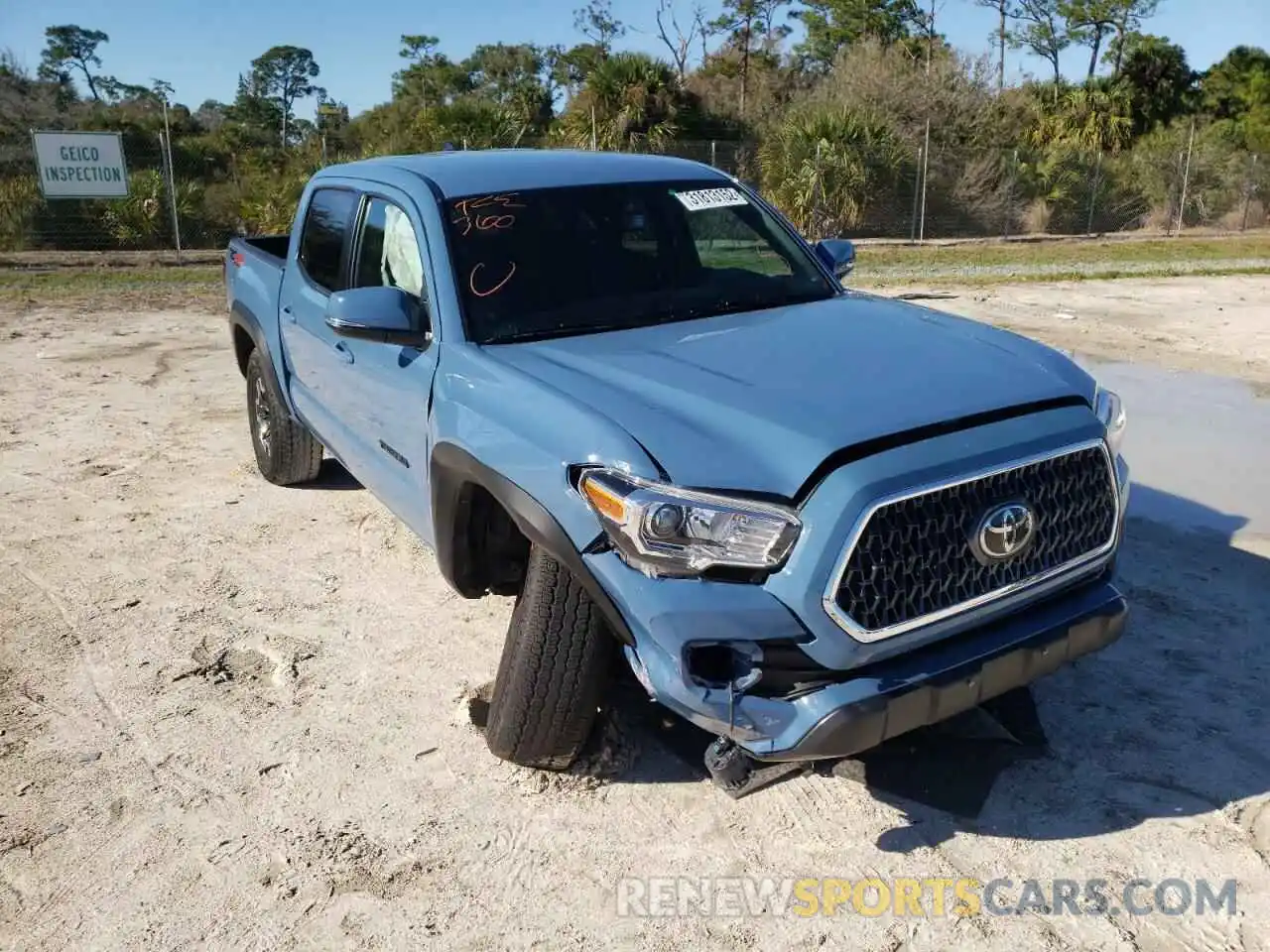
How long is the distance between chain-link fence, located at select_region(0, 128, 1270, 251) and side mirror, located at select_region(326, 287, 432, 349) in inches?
621

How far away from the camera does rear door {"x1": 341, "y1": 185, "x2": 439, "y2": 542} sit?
12.3ft

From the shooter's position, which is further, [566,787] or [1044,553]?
[566,787]

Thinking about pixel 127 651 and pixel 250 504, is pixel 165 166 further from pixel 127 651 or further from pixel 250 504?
pixel 127 651

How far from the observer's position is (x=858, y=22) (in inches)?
1881

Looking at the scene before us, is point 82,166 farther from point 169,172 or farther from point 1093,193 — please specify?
point 1093,193

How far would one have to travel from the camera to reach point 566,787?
3348mm

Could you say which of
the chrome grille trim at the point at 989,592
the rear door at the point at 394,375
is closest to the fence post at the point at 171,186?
the rear door at the point at 394,375

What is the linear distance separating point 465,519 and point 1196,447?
487 cm

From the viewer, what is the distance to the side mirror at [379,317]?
362 cm

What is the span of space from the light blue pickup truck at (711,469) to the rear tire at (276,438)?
1648 millimetres

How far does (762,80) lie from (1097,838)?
4093cm

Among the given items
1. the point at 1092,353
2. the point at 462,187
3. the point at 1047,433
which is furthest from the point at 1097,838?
the point at 1092,353

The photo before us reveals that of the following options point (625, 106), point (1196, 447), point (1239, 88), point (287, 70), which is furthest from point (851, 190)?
point (287, 70)

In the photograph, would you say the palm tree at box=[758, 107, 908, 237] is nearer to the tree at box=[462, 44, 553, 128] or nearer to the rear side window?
the rear side window
